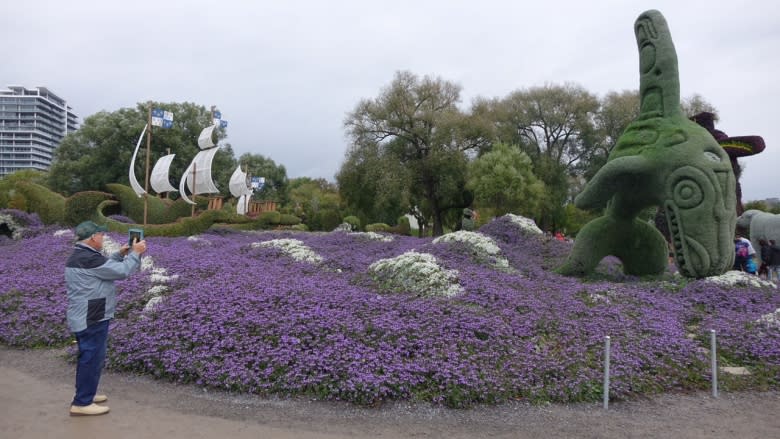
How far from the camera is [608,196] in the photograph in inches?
439

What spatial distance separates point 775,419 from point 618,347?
1.69 metres

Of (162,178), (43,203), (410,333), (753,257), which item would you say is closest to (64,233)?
(43,203)

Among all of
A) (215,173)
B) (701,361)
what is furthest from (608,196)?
(215,173)

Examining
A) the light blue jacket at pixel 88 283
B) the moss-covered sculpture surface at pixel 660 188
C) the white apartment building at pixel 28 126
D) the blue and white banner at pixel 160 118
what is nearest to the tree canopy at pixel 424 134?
the blue and white banner at pixel 160 118

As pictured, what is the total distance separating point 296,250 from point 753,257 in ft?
41.6

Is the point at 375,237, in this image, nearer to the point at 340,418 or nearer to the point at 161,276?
the point at 161,276

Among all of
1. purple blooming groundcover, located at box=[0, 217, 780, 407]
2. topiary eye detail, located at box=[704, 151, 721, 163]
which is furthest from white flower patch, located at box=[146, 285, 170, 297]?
topiary eye detail, located at box=[704, 151, 721, 163]

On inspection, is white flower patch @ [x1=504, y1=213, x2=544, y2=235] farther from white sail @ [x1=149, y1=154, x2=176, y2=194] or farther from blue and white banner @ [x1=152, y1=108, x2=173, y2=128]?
white sail @ [x1=149, y1=154, x2=176, y2=194]

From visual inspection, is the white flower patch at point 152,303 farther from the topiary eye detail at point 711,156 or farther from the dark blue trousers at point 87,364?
the topiary eye detail at point 711,156

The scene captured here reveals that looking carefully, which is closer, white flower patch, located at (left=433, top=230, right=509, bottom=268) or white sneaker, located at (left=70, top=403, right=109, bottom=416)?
white sneaker, located at (left=70, top=403, right=109, bottom=416)

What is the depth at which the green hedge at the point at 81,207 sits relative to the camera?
19375 mm

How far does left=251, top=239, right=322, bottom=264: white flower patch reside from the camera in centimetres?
1191

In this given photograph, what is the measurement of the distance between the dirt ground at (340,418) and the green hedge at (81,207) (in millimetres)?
15667

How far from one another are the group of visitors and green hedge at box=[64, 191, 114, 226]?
21.6 meters
